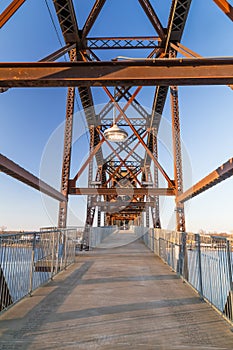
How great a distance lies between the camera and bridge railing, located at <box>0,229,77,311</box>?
15.0ft

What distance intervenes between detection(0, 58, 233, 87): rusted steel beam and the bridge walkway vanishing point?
14.9 ft

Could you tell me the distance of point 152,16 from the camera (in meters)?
10.8

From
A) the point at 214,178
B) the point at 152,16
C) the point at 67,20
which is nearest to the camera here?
the point at 214,178

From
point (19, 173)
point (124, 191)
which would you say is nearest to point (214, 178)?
point (19, 173)

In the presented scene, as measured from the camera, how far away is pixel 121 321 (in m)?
4.10

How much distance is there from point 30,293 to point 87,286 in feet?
5.34

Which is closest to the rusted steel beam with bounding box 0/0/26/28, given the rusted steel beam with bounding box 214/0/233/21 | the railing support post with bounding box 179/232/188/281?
the rusted steel beam with bounding box 214/0/233/21

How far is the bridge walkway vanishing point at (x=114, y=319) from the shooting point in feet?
11.0

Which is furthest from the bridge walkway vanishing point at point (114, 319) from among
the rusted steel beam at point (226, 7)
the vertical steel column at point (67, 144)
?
the vertical steel column at point (67, 144)

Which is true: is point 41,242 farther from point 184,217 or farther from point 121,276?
point 184,217

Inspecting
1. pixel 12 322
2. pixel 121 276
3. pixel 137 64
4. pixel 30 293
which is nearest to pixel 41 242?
pixel 30 293

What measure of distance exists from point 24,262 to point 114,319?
259cm

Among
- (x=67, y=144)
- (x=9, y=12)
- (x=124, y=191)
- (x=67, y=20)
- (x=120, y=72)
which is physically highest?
(x=67, y=20)

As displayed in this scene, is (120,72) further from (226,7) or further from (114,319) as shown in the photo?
(114,319)
